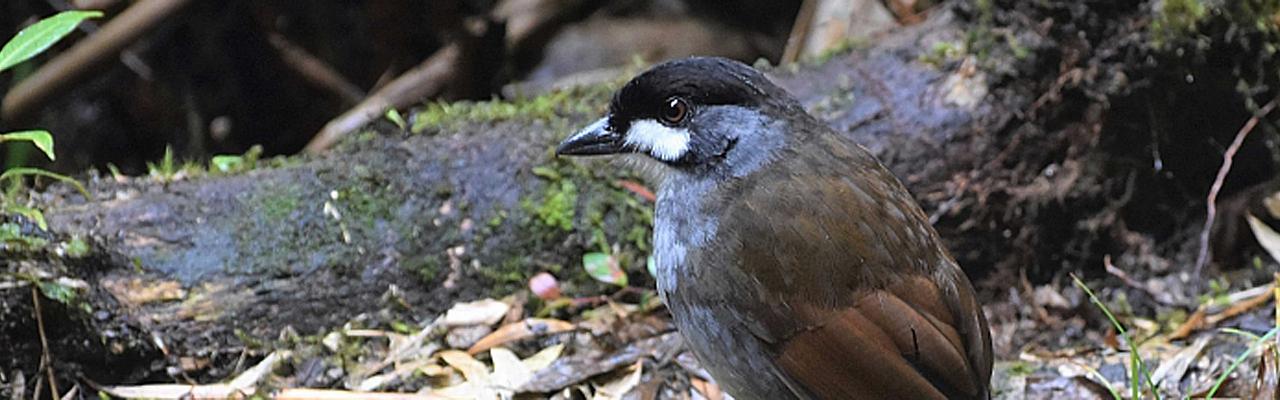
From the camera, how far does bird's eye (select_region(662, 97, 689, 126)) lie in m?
2.77

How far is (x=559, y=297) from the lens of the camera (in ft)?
11.6

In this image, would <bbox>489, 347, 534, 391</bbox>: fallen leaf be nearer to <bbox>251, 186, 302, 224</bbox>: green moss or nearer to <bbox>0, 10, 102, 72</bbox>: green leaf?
<bbox>251, 186, 302, 224</bbox>: green moss

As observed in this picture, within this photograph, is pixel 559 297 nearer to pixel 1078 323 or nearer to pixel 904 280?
pixel 904 280

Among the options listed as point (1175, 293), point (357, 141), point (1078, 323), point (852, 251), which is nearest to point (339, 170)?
point (357, 141)

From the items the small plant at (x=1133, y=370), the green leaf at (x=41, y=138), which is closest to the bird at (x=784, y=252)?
the small plant at (x=1133, y=370)

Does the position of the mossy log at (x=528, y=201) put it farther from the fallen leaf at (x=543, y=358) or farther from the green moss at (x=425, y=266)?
the fallen leaf at (x=543, y=358)

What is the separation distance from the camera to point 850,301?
8.55 ft

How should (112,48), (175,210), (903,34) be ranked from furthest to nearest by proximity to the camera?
(112,48)
(903,34)
(175,210)

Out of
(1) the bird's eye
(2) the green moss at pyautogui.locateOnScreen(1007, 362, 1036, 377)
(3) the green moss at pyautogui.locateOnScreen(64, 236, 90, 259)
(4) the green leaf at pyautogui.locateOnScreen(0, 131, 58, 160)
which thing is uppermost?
(4) the green leaf at pyautogui.locateOnScreen(0, 131, 58, 160)

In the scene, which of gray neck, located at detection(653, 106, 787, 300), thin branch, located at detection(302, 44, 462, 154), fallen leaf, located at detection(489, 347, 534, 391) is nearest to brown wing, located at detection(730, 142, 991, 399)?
gray neck, located at detection(653, 106, 787, 300)

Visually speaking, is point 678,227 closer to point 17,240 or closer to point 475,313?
point 475,313

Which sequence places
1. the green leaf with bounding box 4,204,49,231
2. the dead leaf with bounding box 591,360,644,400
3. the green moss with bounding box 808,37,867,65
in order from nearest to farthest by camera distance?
1. the green leaf with bounding box 4,204,49,231
2. the dead leaf with bounding box 591,360,644,400
3. the green moss with bounding box 808,37,867,65

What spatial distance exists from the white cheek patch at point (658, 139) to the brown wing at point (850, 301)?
0.21m

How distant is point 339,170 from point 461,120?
0.40 m
